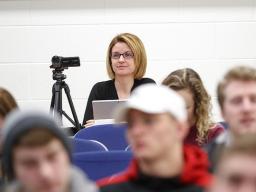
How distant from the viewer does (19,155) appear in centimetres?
161

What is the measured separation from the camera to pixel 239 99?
6.91 feet

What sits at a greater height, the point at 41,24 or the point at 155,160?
the point at 41,24

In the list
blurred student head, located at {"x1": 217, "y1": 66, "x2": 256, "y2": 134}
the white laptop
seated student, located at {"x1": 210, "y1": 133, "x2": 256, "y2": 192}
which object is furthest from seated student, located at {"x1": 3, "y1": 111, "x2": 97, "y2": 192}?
the white laptop

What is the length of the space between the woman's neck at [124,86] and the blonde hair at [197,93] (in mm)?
1131

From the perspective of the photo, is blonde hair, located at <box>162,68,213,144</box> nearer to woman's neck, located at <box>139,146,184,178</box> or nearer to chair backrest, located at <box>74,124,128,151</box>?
chair backrest, located at <box>74,124,128,151</box>

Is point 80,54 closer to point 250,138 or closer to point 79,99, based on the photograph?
point 79,99

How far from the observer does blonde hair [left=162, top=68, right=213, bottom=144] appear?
2520mm

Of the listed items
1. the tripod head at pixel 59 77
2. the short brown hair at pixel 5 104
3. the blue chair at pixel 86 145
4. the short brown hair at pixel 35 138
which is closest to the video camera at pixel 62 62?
the tripod head at pixel 59 77

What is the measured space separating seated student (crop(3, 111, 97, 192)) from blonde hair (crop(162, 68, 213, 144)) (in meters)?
0.96

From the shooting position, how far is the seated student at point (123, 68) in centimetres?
372

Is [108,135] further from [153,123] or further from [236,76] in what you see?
[153,123]

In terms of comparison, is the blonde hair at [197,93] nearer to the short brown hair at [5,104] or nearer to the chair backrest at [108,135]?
the chair backrest at [108,135]

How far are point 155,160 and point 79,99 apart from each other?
2.93 meters

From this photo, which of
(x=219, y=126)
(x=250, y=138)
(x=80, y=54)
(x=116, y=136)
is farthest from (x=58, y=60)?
(x=250, y=138)
